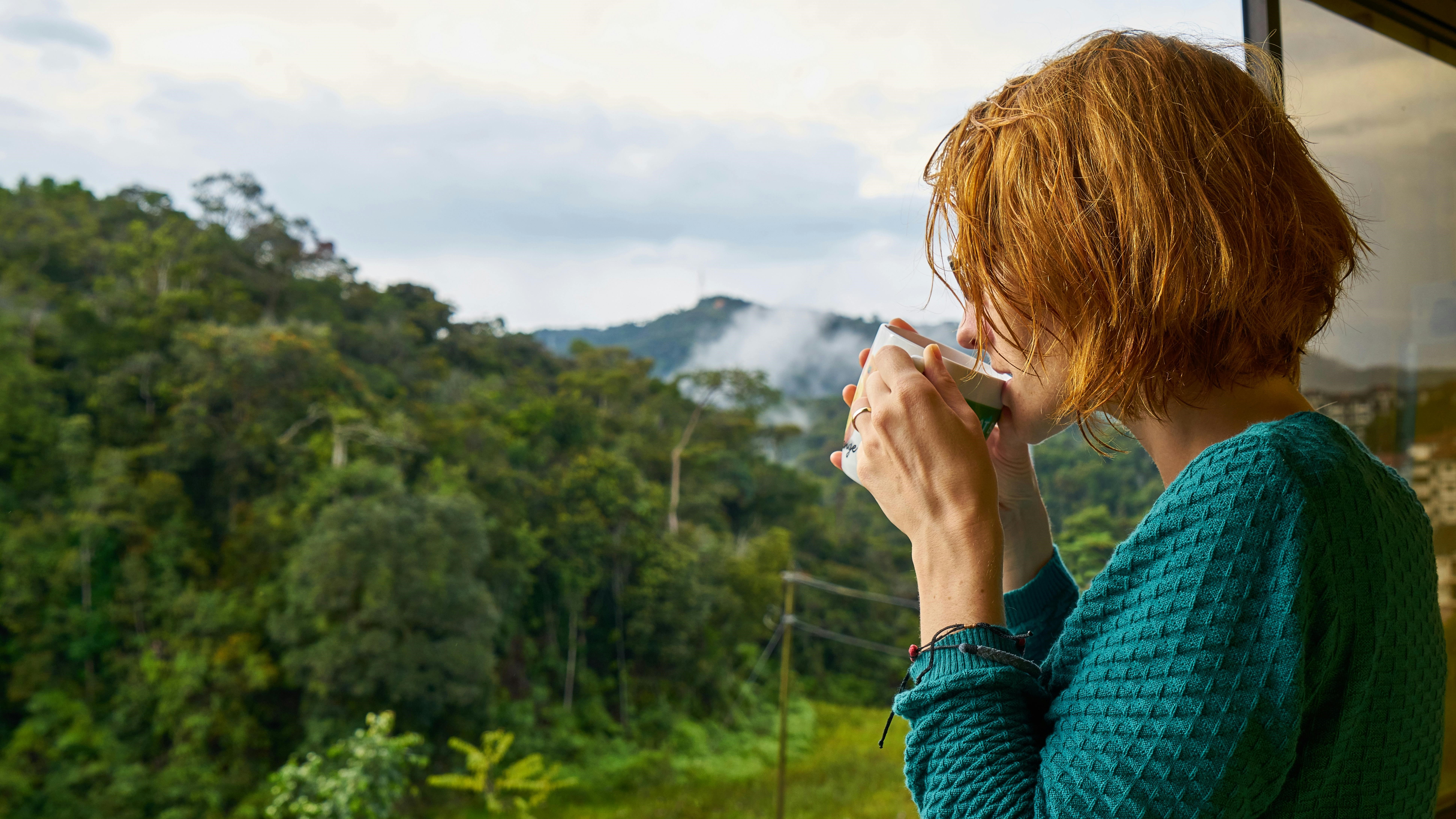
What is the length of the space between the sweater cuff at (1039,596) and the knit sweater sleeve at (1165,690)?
0.63 feet

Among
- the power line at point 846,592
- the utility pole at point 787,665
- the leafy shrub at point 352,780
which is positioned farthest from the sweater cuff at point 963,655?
the power line at point 846,592

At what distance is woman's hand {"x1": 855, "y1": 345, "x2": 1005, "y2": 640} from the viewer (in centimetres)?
44

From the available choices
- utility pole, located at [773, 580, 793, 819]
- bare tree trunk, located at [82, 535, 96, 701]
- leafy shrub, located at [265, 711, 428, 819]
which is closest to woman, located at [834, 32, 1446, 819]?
leafy shrub, located at [265, 711, 428, 819]

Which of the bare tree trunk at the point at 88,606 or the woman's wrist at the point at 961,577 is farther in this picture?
the bare tree trunk at the point at 88,606

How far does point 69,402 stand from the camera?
603cm

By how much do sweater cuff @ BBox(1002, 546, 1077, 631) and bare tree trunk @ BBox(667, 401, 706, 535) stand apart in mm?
7988

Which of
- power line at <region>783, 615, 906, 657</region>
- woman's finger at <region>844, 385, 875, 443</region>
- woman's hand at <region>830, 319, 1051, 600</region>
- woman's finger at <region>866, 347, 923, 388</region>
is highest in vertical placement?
woman's finger at <region>866, 347, 923, 388</region>

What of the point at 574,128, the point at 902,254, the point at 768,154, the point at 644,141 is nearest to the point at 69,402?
the point at 574,128

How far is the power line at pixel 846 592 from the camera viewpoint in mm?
7880

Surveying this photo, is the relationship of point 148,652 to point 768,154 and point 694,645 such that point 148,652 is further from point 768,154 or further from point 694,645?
point 768,154

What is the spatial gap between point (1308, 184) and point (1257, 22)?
0.99 meters

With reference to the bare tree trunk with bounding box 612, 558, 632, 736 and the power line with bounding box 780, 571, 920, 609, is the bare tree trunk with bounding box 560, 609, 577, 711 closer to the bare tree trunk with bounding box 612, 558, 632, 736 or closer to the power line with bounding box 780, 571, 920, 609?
the bare tree trunk with bounding box 612, 558, 632, 736

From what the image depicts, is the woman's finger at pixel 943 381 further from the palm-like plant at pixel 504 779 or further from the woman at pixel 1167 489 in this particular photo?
the palm-like plant at pixel 504 779

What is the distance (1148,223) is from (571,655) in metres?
7.95
